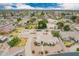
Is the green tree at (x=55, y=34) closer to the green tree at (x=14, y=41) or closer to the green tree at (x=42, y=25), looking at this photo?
the green tree at (x=42, y=25)

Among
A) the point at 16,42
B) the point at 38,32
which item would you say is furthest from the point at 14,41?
the point at 38,32

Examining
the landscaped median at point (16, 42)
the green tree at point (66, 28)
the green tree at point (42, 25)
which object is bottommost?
the landscaped median at point (16, 42)

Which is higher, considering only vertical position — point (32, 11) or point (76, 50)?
point (32, 11)

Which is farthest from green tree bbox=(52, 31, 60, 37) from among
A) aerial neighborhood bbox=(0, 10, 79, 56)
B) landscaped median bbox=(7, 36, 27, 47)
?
landscaped median bbox=(7, 36, 27, 47)

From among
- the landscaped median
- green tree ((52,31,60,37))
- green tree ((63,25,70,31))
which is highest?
green tree ((63,25,70,31))

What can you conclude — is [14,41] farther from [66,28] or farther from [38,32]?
[66,28]

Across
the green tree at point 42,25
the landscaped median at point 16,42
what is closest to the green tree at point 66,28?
the green tree at point 42,25

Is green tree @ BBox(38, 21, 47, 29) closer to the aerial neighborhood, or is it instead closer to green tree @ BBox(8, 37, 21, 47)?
the aerial neighborhood

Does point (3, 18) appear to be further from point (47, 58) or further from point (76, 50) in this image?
point (76, 50)

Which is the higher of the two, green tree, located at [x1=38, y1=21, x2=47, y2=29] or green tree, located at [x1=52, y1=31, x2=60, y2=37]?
green tree, located at [x1=38, y1=21, x2=47, y2=29]

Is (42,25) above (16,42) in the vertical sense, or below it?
above

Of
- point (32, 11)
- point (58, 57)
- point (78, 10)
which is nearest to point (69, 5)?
point (78, 10)
